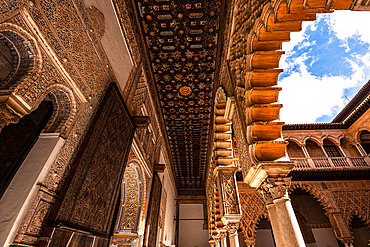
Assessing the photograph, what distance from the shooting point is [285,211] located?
1831 mm

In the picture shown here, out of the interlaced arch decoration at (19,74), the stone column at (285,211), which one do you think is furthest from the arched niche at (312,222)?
the interlaced arch decoration at (19,74)

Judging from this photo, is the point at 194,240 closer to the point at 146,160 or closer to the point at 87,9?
the point at 146,160

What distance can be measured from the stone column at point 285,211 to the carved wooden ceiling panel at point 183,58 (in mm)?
3028

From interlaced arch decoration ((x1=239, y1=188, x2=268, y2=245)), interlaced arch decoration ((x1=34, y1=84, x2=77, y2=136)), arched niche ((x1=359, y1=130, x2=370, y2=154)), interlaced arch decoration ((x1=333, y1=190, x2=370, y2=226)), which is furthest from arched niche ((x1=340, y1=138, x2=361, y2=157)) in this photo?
interlaced arch decoration ((x1=34, y1=84, x2=77, y2=136))

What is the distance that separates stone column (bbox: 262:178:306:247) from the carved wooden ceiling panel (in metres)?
3.03

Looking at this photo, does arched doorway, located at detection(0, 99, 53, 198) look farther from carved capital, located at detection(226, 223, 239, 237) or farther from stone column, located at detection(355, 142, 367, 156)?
stone column, located at detection(355, 142, 367, 156)

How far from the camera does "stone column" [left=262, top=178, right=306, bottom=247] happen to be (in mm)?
1671

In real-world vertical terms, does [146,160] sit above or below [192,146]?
below

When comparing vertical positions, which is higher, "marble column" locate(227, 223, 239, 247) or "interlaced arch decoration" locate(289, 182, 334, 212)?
"interlaced arch decoration" locate(289, 182, 334, 212)

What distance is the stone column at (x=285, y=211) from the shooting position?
1.67m

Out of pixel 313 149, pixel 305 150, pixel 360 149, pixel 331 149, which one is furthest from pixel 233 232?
pixel 360 149

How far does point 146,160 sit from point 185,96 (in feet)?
6.77

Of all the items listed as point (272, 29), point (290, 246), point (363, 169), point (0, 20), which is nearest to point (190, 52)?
point (272, 29)

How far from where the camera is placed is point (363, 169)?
23.6 ft
